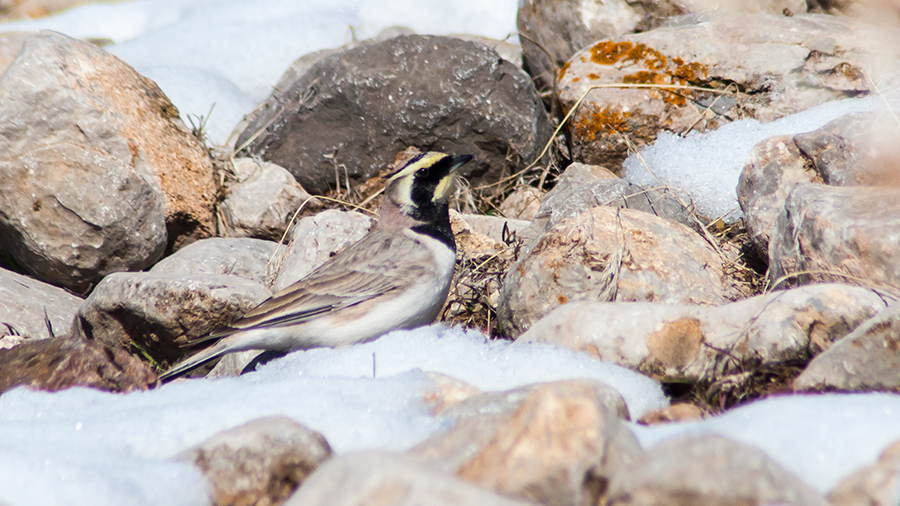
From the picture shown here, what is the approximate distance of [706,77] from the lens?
639 centimetres

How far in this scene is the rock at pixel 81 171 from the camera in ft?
18.5

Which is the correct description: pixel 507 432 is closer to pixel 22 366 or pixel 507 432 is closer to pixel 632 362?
pixel 632 362

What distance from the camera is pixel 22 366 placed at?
11.8ft

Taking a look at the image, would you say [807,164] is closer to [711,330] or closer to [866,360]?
[711,330]

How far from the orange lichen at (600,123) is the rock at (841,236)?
255cm

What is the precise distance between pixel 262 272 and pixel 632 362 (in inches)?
135

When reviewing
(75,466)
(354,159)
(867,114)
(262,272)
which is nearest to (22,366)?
(75,466)

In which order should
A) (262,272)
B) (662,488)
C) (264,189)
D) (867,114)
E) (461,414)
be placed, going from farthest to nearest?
(264,189) < (262,272) < (867,114) < (461,414) < (662,488)

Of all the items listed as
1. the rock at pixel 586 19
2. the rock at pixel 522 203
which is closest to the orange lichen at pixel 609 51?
the rock at pixel 586 19

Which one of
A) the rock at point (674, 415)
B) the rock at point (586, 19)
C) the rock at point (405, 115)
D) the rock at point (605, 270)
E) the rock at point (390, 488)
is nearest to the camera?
the rock at point (390, 488)

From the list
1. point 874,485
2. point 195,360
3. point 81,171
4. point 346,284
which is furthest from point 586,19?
point 874,485

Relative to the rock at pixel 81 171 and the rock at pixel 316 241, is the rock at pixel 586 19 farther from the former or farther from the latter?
the rock at pixel 81 171

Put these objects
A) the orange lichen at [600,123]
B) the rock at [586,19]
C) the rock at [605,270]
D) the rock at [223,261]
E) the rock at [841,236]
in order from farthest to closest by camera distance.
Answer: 1. the rock at [586,19]
2. the orange lichen at [600,123]
3. the rock at [223,261]
4. the rock at [605,270]
5. the rock at [841,236]

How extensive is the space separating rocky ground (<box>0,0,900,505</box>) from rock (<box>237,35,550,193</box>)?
2 centimetres
